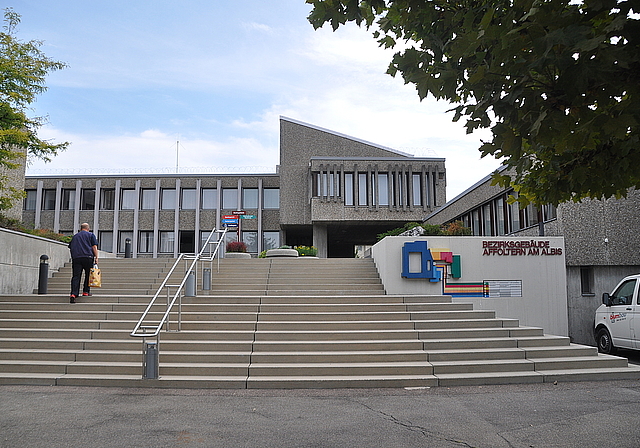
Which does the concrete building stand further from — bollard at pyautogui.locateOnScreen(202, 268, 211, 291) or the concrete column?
bollard at pyautogui.locateOnScreen(202, 268, 211, 291)

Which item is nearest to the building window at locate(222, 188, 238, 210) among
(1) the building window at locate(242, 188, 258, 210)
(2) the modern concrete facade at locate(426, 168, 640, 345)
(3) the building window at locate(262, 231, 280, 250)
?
(1) the building window at locate(242, 188, 258, 210)

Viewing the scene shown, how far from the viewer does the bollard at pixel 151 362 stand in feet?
26.4

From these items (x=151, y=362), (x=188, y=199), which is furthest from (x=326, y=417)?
A: (x=188, y=199)

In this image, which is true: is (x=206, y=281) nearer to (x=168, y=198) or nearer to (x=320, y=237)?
(x=320, y=237)

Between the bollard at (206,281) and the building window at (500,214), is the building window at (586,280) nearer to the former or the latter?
the building window at (500,214)

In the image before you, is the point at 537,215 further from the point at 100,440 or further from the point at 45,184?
the point at 45,184

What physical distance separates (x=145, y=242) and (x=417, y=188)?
18160 mm

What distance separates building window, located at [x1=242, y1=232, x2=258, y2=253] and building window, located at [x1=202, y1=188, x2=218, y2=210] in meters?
2.83

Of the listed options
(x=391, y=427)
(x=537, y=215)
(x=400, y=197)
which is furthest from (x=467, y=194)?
(x=391, y=427)

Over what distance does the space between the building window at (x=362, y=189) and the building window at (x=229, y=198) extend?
375 inches

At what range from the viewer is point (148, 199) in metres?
36.3

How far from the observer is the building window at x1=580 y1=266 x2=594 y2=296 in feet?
53.3

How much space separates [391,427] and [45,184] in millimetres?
36322

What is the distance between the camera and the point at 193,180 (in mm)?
36031
